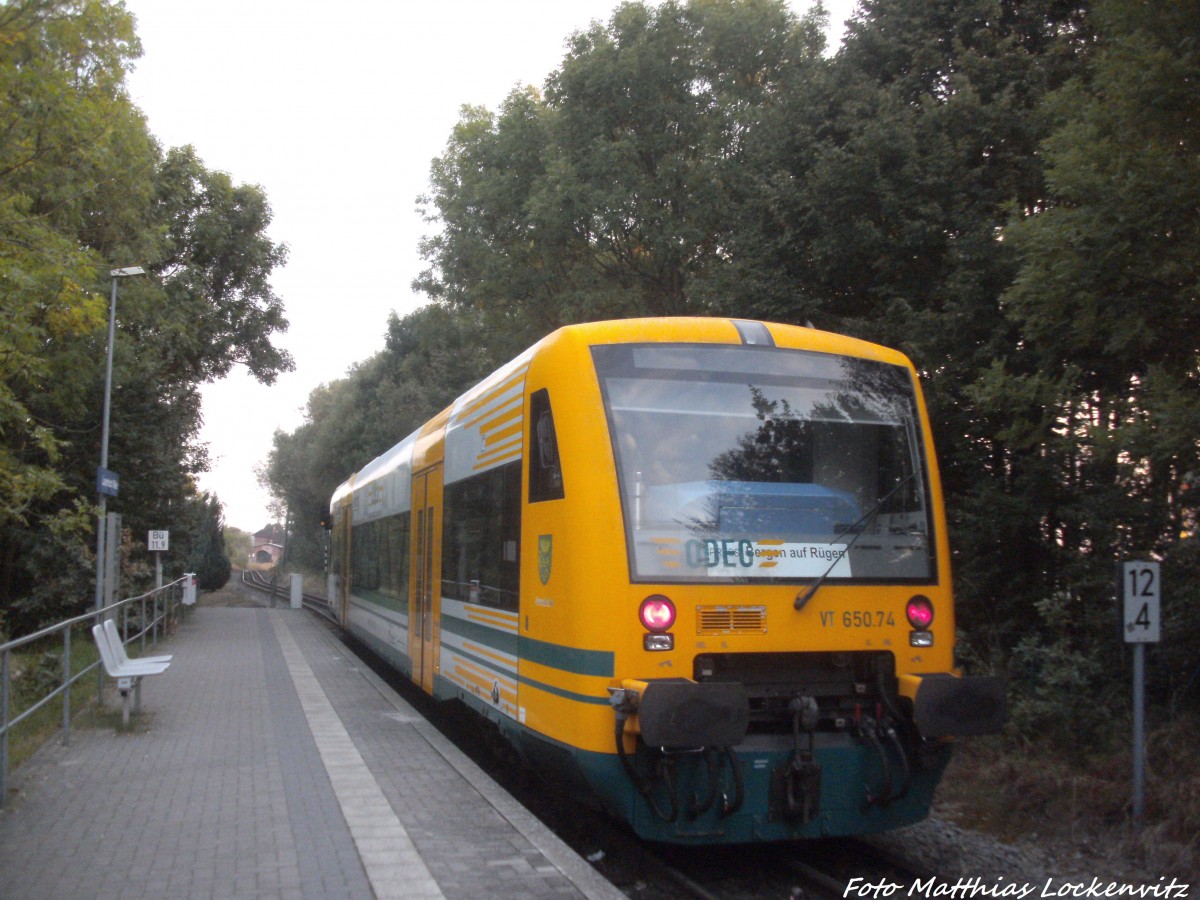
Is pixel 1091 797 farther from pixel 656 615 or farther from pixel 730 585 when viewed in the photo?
pixel 656 615

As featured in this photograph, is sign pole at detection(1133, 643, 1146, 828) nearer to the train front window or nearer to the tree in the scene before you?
the tree

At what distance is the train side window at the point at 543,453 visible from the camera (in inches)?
267

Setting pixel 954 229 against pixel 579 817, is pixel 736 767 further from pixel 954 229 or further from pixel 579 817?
pixel 954 229

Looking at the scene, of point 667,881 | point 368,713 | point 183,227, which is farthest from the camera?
point 183,227

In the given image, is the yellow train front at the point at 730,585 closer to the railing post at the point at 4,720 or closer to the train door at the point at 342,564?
the railing post at the point at 4,720

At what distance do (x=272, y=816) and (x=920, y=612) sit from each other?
4.10m

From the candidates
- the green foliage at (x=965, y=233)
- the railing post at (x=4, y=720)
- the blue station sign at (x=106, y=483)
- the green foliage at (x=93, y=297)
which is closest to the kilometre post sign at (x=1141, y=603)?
the green foliage at (x=965, y=233)

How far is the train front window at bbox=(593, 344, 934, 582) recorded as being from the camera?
644 centimetres

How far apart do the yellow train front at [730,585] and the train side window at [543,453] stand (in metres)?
0.02

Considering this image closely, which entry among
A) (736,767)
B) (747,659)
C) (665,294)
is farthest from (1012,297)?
(665,294)

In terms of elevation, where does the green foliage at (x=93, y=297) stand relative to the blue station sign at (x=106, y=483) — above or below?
above

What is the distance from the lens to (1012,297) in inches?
371

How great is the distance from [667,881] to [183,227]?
28.3 m

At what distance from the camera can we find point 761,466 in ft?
22.2
